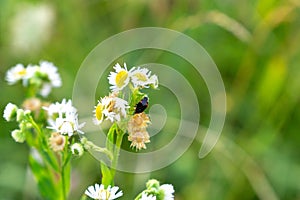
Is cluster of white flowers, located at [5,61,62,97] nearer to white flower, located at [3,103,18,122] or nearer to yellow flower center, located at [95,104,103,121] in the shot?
white flower, located at [3,103,18,122]

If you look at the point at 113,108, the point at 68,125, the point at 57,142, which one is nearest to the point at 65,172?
the point at 57,142

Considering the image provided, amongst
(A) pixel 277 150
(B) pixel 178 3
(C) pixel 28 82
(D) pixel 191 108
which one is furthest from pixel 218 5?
(C) pixel 28 82

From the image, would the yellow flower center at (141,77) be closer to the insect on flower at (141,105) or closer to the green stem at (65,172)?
the insect on flower at (141,105)

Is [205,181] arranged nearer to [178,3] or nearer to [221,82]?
[221,82]

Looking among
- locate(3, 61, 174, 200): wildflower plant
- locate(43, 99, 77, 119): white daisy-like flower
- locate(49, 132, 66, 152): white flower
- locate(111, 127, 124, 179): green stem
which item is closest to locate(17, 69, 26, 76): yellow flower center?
locate(3, 61, 174, 200): wildflower plant

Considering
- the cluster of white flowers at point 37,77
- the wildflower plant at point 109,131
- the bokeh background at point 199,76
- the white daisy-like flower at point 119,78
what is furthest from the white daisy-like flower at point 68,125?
the bokeh background at point 199,76

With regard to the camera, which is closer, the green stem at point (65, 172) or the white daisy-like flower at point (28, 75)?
the green stem at point (65, 172)
